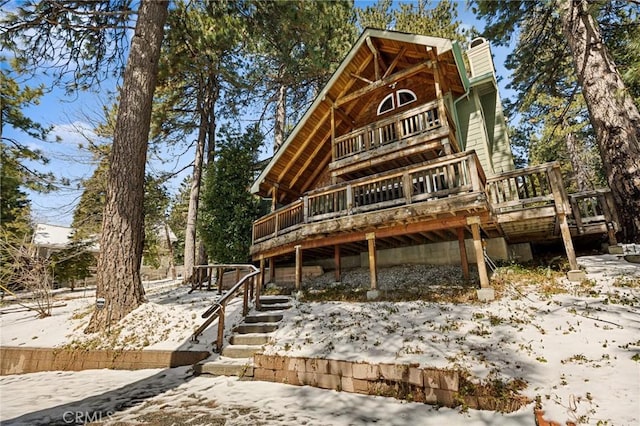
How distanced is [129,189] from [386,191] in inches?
290

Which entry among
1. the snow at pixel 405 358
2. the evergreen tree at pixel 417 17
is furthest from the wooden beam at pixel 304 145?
the evergreen tree at pixel 417 17

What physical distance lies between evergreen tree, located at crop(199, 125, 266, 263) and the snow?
265 inches

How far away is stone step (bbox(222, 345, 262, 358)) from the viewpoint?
5938 millimetres

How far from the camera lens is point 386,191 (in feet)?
25.6

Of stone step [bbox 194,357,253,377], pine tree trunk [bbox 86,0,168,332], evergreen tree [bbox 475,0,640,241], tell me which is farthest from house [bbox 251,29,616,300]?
pine tree trunk [bbox 86,0,168,332]

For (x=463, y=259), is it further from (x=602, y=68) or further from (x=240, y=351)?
(x=602, y=68)

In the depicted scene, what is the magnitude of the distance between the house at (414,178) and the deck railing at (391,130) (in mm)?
38

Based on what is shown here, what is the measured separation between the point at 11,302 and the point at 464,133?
2047 centimetres

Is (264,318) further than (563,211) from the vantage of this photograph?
Yes

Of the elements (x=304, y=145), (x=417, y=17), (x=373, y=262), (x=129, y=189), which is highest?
(x=417, y=17)

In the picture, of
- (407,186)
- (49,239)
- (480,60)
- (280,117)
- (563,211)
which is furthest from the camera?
(49,239)

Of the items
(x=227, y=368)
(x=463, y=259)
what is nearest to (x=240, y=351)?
(x=227, y=368)

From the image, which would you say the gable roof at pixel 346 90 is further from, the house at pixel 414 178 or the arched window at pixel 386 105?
the arched window at pixel 386 105

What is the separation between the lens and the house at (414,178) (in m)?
7.17
